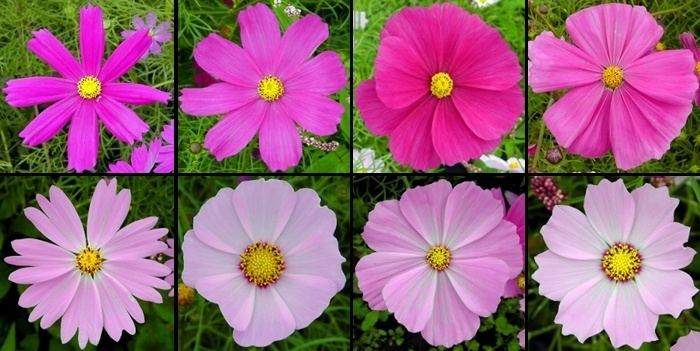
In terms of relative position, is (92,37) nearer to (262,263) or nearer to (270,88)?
(270,88)

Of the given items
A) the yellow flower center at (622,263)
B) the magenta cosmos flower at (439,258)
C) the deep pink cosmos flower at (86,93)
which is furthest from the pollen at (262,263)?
the yellow flower center at (622,263)

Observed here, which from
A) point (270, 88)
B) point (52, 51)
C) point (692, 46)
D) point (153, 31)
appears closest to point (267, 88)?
point (270, 88)

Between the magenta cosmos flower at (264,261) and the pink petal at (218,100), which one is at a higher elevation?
the pink petal at (218,100)

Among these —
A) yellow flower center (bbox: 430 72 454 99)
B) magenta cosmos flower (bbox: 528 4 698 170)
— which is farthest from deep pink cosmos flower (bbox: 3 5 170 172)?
magenta cosmos flower (bbox: 528 4 698 170)

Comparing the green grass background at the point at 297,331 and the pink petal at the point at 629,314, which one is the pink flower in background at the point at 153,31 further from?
the pink petal at the point at 629,314

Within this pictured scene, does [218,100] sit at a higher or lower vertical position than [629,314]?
higher

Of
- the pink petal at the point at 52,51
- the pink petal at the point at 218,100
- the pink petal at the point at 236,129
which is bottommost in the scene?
the pink petal at the point at 236,129

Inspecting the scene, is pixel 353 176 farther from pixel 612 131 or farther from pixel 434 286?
pixel 612 131

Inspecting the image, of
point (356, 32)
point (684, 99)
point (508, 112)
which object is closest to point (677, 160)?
point (684, 99)
